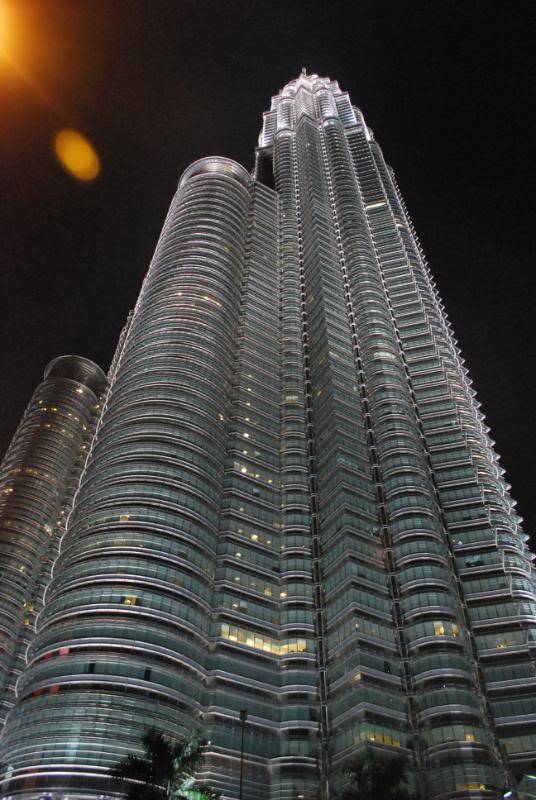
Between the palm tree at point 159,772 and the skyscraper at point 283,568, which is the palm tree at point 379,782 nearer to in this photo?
the palm tree at point 159,772

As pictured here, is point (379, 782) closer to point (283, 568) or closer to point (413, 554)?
point (413, 554)

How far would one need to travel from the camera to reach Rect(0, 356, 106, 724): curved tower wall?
444ft

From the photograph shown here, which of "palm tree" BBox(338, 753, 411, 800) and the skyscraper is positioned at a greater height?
the skyscraper

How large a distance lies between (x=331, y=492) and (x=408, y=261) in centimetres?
8361

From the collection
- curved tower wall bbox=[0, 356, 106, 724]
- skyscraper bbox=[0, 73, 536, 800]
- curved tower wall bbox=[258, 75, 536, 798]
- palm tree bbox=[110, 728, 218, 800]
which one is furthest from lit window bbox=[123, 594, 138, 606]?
curved tower wall bbox=[0, 356, 106, 724]

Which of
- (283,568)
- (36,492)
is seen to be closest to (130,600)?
(283,568)

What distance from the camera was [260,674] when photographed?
102 m

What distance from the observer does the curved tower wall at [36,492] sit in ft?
444

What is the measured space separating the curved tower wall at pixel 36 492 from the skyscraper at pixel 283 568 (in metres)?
31.8

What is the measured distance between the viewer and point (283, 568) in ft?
391

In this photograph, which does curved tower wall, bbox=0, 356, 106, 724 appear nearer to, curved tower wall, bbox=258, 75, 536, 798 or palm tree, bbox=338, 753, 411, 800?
curved tower wall, bbox=258, 75, 536, 798

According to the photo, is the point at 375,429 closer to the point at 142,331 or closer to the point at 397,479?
the point at 397,479

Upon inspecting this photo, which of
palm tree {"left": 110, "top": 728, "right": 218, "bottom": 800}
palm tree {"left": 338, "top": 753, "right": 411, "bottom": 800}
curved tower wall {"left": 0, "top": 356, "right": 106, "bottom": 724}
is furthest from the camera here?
curved tower wall {"left": 0, "top": 356, "right": 106, "bottom": 724}

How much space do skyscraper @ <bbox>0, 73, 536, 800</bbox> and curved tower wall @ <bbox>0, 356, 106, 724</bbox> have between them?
104 feet
